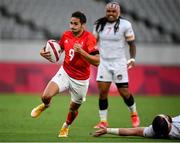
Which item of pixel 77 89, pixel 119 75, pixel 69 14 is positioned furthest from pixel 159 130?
pixel 69 14

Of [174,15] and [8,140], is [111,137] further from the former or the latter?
[174,15]

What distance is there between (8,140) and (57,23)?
1627 centimetres

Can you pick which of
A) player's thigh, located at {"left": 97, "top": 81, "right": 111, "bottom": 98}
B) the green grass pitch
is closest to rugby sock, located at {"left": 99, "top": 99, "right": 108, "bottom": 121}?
player's thigh, located at {"left": 97, "top": 81, "right": 111, "bottom": 98}

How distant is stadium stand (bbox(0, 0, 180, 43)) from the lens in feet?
83.1

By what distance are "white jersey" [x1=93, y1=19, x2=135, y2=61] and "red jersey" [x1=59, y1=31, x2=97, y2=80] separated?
1.57 m

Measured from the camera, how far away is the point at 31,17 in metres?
25.8

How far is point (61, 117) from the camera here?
580 inches

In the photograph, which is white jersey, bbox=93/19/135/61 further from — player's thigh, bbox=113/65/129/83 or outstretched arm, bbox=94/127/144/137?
outstretched arm, bbox=94/127/144/137

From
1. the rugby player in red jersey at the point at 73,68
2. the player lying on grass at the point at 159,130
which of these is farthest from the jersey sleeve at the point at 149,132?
the rugby player in red jersey at the point at 73,68

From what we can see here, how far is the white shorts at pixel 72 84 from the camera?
10.8m

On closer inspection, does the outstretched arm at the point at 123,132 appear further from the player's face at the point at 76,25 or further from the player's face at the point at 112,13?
the player's face at the point at 112,13

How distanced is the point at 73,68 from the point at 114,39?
1833mm

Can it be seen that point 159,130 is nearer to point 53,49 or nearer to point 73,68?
point 73,68

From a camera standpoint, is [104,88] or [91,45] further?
[104,88]
